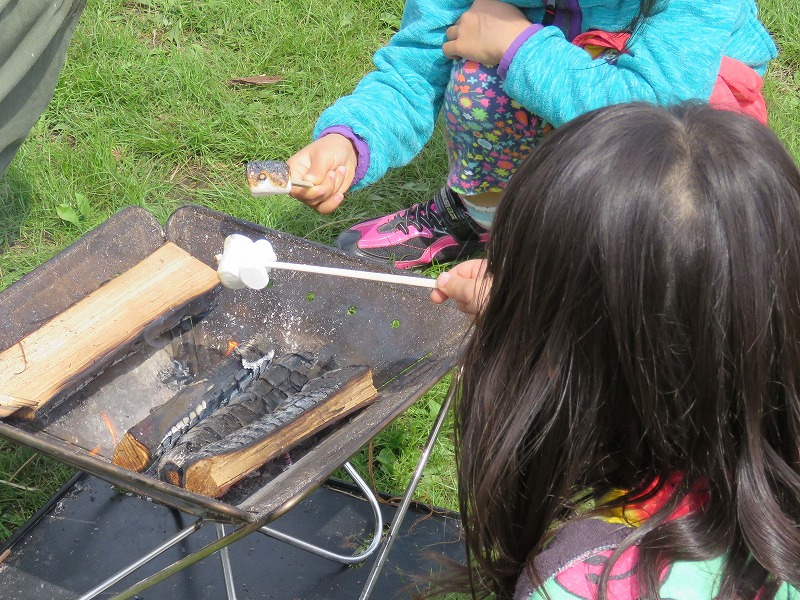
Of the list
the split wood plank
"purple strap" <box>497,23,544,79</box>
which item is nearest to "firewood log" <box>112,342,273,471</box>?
the split wood plank

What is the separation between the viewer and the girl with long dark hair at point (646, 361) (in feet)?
3.05

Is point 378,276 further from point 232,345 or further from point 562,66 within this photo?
point 562,66

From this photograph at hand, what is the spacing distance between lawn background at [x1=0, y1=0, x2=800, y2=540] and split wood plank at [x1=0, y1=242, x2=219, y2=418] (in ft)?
2.58

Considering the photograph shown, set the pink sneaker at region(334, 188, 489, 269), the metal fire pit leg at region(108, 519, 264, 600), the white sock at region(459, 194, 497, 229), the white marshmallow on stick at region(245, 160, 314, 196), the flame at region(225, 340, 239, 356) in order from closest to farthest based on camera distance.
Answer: the metal fire pit leg at region(108, 519, 264, 600), the white marshmallow on stick at region(245, 160, 314, 196), the flame at region(225, 340, 239, 356), the white sock at region(459, 194, 497, 229), the pink sneaker at region(334, 188, 489, 269)

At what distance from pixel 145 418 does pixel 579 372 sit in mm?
906

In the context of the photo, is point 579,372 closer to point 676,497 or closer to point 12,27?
point 676,497

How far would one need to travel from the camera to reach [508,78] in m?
2.09

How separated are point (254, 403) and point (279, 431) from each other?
0.59ft

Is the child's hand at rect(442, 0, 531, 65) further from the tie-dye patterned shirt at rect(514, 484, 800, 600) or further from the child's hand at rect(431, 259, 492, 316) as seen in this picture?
the tie-dye patterned shirt at rect(514, 484, 800, 600)

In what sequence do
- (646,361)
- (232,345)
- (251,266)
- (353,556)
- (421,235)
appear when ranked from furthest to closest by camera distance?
(421,235)
(353,556)
(232,345)
(251,266)
(646,361)

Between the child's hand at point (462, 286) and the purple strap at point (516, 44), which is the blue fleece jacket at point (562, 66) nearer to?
the purple strap at point (516, 44)

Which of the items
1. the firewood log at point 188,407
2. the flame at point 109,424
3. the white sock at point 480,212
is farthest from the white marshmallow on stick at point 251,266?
the white sock at point 480,212

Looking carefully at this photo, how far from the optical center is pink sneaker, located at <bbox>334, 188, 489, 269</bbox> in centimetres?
265

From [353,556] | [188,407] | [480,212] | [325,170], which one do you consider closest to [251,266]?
[188,407]
